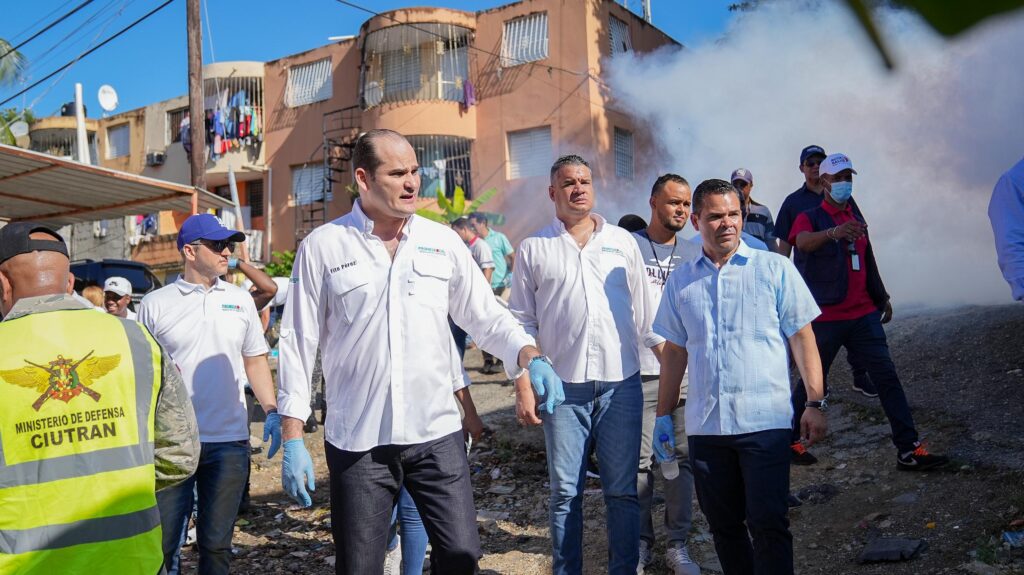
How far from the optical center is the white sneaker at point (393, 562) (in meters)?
4.62

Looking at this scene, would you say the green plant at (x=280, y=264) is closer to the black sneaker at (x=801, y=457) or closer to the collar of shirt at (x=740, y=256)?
the black sneaker at (x=801, y=457)

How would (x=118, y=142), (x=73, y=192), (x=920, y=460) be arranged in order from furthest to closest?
(x=118, y=142) < (x=73, y=192) < (x=920, y=460)

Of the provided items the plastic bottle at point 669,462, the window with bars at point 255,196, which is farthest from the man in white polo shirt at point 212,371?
the window with bars at point 255,196

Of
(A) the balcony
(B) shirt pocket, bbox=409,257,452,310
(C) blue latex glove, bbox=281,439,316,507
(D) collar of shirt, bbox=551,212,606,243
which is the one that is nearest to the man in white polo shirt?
(C) blue latex glove, bbox=281,439,316,507

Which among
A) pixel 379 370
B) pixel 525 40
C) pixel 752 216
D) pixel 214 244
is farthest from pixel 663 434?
pixel 525 40

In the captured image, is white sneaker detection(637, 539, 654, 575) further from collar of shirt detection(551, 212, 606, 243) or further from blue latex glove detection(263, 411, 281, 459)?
blue latex glove detection(263, 411, 281, 459)

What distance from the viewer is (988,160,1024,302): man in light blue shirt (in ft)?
11.9

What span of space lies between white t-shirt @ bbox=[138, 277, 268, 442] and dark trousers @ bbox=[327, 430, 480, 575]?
1024 millimetres

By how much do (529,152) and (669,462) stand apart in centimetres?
1780

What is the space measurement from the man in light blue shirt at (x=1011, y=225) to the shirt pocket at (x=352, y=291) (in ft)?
8.56

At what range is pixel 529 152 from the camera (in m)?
21.4

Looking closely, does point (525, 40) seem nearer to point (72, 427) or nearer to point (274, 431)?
point (274, 431)

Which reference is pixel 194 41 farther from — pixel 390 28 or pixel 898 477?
pixel 898 477

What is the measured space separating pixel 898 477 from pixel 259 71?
2564cm
